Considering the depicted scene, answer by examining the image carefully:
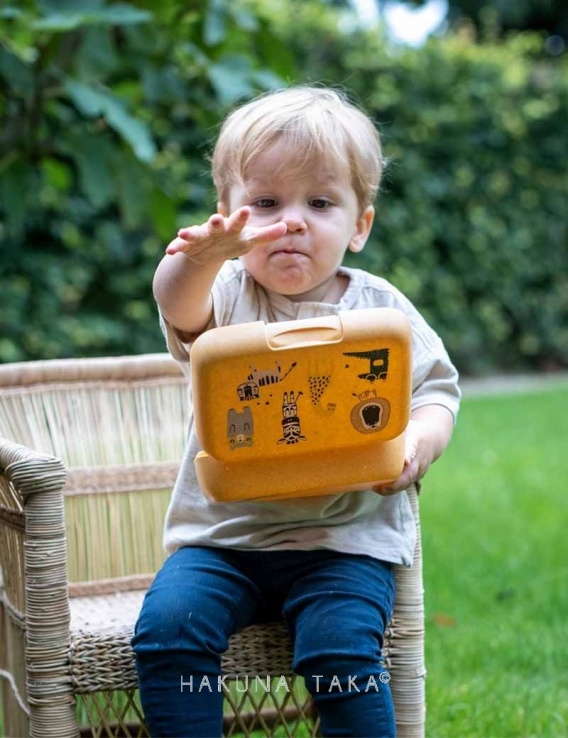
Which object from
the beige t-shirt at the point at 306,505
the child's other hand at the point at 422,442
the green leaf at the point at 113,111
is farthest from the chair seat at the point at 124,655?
the green leaf at the point at 113,111

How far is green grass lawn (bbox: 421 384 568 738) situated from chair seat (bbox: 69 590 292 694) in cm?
70

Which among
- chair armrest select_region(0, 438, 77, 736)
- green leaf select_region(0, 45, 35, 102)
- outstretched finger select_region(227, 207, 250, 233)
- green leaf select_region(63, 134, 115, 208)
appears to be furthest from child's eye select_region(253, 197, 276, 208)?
green leaf select_region(0, 45, 35, 102)

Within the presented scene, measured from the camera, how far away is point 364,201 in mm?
1747

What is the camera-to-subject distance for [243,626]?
1583 millimetres

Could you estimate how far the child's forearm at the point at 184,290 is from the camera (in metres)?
1.50

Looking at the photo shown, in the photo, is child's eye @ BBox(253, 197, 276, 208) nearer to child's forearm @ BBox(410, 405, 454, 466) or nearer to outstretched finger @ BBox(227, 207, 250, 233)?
outstretched finger @ BBox(227, 207, 250, 233)

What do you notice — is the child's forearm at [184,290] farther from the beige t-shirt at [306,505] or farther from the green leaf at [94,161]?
the green leaf at [94,161]

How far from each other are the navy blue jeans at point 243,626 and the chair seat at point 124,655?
0.02 m

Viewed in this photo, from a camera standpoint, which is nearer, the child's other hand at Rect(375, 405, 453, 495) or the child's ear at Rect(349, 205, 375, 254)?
the child's other hand at Rect(375, 405, 453, 495)

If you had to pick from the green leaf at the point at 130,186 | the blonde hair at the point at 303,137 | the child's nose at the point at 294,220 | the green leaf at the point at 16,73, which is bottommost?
the child's nose at the point at 294,220

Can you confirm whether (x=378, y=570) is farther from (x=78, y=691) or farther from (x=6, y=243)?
(x=6, y=243)

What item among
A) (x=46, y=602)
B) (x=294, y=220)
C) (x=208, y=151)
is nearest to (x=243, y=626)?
(x=46, y=602)

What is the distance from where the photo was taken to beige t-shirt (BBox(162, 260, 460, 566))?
1.61 meters

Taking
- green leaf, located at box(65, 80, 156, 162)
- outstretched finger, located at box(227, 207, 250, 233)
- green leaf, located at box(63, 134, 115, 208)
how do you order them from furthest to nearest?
1. green leaf, located at box(63, 134, 115, 208)
2. green leaf, located at box(65, 80, 156, 162)
3. outstretched finger, located at box(227, 207, 250, 233)
